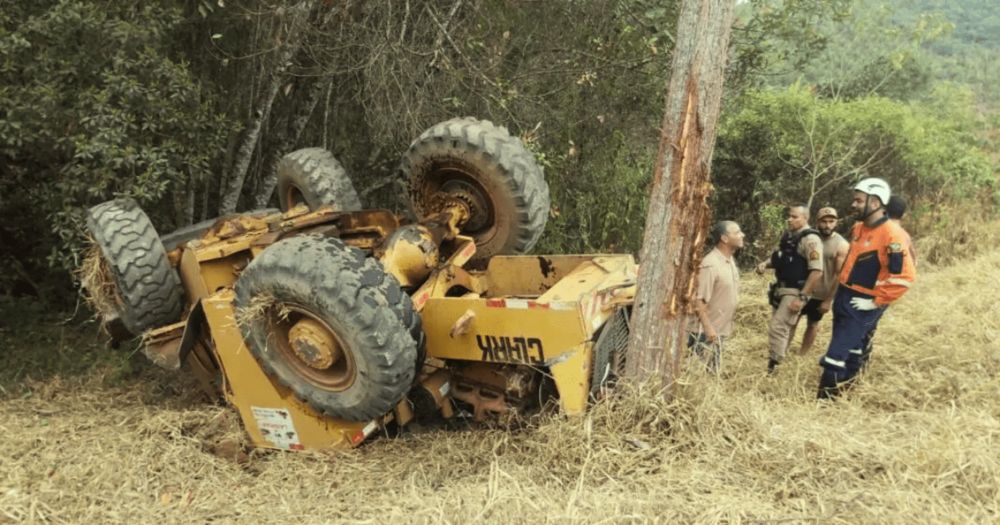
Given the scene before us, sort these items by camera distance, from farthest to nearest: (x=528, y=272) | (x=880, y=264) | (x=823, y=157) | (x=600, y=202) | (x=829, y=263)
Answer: (x=823, y=157) → (x=600, y=202) → (x=829, y=263) → (x=528, y=272) → (x=880, y=264)

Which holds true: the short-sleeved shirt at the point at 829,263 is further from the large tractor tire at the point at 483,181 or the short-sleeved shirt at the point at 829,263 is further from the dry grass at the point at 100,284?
the dry grass at the point at 100,284

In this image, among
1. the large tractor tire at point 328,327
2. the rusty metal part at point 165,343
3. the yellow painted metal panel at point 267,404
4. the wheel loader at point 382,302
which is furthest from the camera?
the rusty metal part at point 165,343

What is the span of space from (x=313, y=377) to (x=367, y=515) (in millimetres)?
1047

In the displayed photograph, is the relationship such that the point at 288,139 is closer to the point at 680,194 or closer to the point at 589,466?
the point at 680,194

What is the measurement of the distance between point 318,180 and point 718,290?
3.24m

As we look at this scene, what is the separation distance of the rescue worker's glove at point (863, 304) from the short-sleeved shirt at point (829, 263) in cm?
112

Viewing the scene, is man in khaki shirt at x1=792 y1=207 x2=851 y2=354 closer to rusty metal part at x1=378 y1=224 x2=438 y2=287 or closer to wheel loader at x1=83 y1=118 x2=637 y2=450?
wheel loader at x1=83 y1=118 x2=637 y2=450

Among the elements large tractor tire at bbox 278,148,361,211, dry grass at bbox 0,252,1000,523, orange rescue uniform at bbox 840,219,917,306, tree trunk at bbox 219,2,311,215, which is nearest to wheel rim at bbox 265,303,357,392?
dry grass at bbox 0,252,1000,523

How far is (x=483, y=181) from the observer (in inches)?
202

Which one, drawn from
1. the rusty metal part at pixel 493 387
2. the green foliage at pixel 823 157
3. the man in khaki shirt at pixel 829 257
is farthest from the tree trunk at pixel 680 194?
the green foliage at pixel 823 157

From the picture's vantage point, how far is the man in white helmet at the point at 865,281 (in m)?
4.72

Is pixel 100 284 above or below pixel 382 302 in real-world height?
below

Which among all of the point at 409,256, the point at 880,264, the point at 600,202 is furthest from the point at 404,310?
the point at 600,202

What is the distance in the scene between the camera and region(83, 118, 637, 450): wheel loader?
12.7 ft
